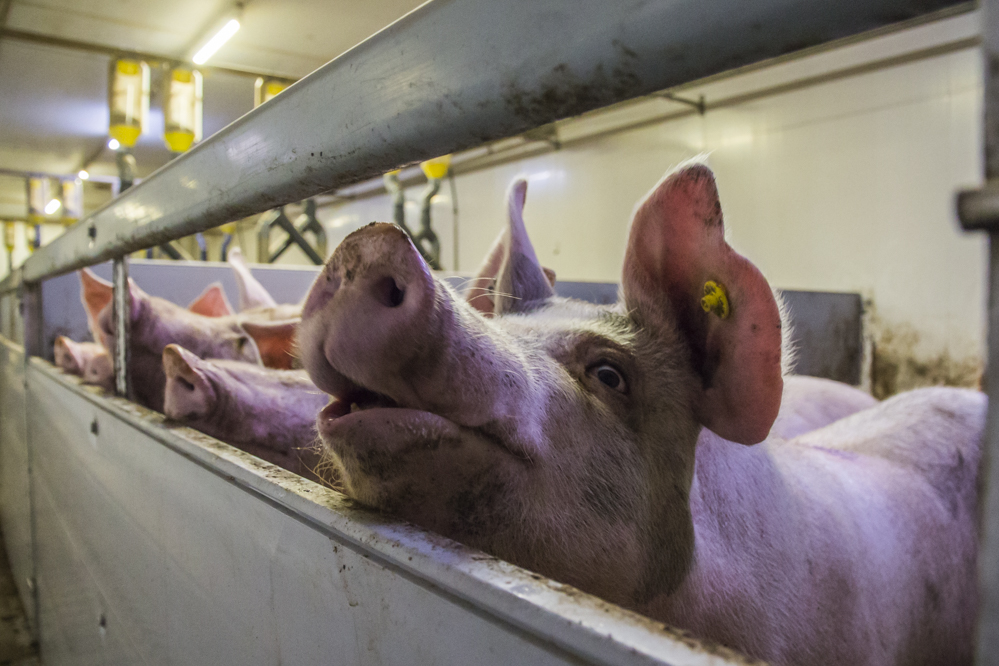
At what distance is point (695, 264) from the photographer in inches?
41.7

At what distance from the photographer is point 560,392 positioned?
1.01 meters

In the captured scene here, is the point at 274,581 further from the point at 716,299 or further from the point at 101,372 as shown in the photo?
the point at 101,372

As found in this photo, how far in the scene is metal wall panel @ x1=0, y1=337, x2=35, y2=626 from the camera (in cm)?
332

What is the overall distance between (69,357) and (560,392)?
251 centimetres

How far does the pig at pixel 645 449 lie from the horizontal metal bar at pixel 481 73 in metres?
0.13

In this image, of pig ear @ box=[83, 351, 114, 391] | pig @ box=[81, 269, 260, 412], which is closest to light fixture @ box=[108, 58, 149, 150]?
pig @ box=[81, 269, 260, 412]

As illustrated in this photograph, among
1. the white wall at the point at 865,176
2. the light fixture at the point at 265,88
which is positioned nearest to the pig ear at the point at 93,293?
the white wall at the point at 865,176

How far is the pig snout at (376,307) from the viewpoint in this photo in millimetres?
710

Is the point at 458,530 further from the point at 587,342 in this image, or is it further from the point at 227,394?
the point at 227,394

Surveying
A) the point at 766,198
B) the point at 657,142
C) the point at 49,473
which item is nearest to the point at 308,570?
the point at 49,473

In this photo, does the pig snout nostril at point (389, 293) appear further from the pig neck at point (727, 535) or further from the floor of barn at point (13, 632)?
the floor of barn at point (13, 632)

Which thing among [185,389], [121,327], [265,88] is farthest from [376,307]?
[265,88]

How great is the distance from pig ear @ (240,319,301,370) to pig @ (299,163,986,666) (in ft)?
3.89

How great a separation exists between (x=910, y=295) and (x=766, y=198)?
1634 millimetres
